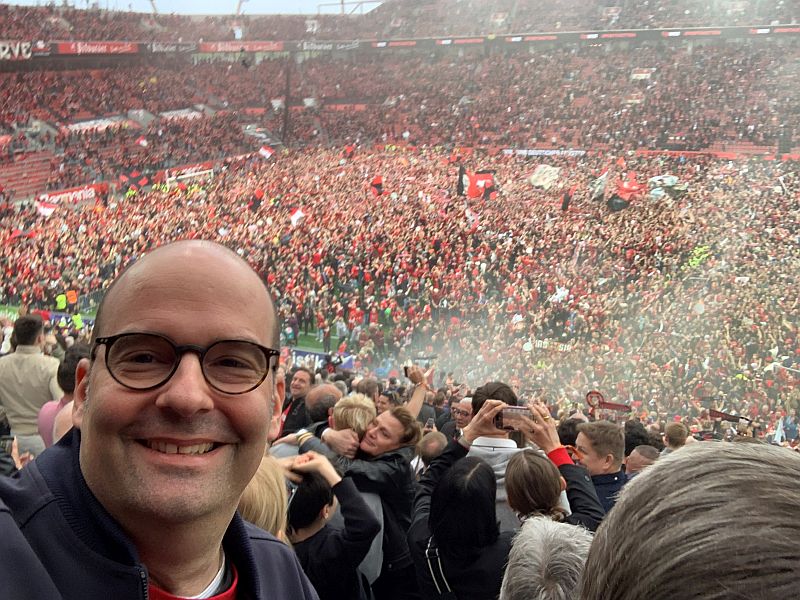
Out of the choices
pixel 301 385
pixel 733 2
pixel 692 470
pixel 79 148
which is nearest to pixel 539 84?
pixel 733 2

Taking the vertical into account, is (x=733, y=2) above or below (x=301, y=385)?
above

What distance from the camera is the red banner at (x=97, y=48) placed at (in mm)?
27359

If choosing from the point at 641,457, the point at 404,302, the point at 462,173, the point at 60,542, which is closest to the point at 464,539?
the point at 60,542

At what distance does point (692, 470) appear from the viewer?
2.35 feet

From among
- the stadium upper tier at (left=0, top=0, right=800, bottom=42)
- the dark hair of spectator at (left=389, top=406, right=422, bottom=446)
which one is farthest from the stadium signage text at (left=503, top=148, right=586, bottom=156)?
the dark hair of spectator at (left=389, top=406, right=422, bottom=446)

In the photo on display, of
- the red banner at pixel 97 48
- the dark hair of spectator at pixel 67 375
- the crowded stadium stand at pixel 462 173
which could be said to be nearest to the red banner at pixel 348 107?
the crowded stadium stand at pixel 462 173

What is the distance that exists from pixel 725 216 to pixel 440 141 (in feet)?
29.3

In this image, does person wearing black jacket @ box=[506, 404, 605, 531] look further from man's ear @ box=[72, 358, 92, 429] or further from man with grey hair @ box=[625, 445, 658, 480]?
man with grey hair @ box=[625, 445, 658, 480]

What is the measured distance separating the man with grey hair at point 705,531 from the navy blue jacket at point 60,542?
538 millimetres

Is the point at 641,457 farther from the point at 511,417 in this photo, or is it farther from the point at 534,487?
the point at 534,487

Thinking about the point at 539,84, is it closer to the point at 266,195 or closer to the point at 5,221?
the point at 266,195

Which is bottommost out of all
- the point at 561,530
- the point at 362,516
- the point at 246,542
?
the point at 362,516

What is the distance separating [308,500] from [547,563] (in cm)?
134

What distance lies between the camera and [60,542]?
0.97 meters
